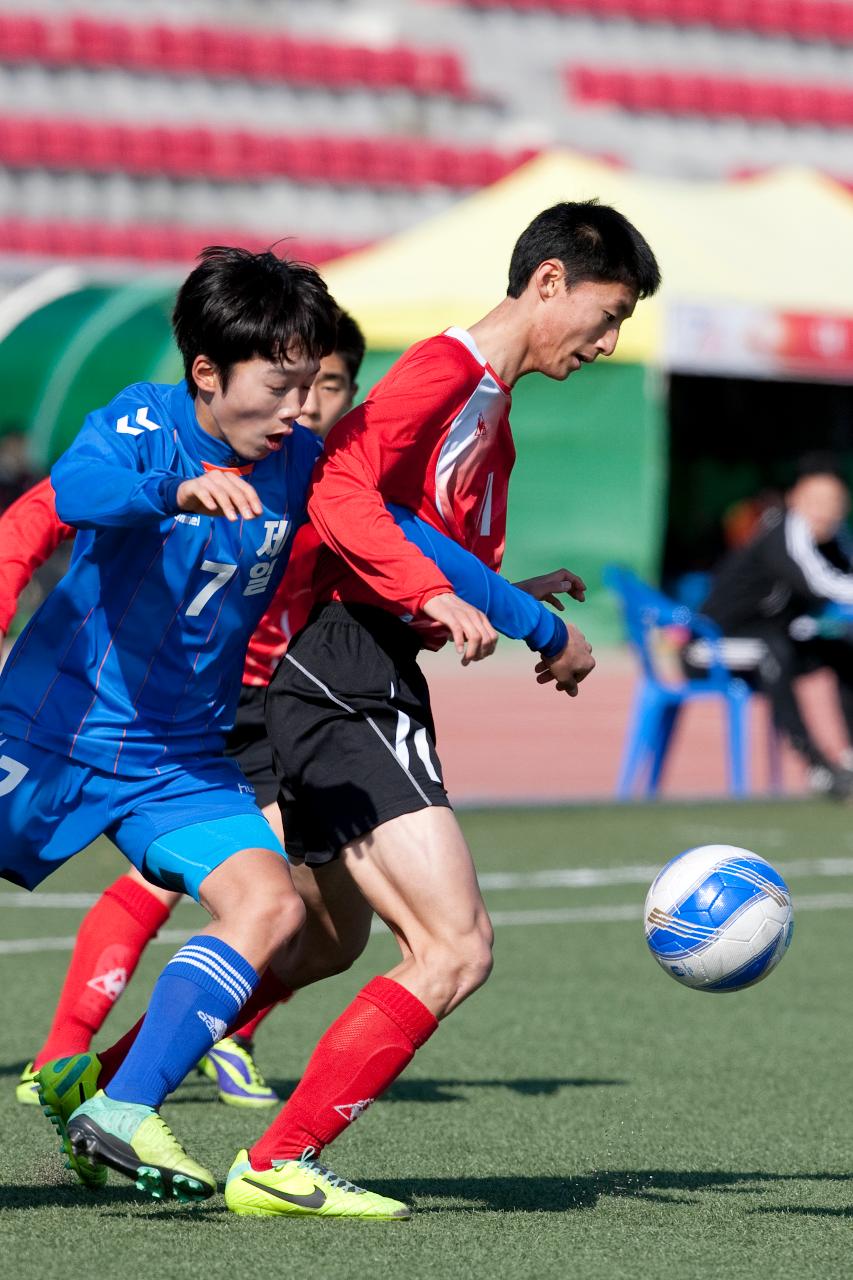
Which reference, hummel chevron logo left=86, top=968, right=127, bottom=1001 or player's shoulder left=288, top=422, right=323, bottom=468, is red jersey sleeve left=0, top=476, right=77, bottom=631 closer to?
player's shoulder left=288, top=422, right=323, bottom=468

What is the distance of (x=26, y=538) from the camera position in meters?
3.99

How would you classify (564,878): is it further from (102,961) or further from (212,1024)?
(212,1024)

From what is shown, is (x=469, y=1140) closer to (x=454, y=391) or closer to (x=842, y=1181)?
(x=842, y=1181)

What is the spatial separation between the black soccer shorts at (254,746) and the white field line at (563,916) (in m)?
2.22

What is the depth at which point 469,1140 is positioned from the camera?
4648 mm

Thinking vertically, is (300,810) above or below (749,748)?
above

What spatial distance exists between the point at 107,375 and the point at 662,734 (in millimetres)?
8536

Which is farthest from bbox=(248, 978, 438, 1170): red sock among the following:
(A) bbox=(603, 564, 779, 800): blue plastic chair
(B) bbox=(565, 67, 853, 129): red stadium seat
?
(B) bbox=(565, 67, 853, 129): red stadium seat

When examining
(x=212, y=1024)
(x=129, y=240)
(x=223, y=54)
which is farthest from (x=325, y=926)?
(x=223, y=54)

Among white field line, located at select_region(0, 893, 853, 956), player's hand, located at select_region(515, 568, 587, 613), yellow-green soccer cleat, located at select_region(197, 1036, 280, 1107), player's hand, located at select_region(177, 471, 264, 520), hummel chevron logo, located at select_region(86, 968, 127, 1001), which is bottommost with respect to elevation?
white field line, located at select_region(0, 893, 853, 956)

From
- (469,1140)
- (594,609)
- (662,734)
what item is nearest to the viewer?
(469,1140)

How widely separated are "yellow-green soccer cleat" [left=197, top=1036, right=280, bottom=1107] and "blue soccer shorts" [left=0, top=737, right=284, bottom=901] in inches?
50.9

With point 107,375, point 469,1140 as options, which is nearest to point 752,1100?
point 469,1140

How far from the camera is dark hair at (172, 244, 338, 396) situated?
3.75 m
